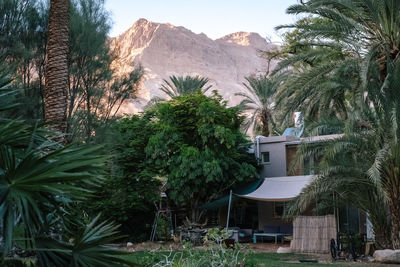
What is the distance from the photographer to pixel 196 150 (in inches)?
957

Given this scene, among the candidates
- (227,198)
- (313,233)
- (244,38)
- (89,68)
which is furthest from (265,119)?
(244,38)

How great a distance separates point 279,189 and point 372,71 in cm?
868

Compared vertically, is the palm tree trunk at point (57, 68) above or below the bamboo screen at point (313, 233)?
above

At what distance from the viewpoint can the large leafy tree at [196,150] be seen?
2405 cm

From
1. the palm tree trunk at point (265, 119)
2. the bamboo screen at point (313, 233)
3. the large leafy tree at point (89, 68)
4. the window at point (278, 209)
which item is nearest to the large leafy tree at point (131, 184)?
the large leafy tree at point (89, 68)

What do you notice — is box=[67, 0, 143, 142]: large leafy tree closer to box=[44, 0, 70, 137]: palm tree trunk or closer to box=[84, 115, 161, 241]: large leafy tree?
box=[84, 115, 161, 241]: large leafy tree

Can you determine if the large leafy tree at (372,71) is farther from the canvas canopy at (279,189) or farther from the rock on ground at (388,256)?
the canvas canopy at (279,189)

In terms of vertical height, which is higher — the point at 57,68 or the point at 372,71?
the point at 372,71

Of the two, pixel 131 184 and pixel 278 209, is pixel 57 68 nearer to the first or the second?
pixel 131 184

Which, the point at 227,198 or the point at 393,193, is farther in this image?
the point at 227,198

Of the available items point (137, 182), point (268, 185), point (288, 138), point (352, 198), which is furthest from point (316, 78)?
point (137, 182)

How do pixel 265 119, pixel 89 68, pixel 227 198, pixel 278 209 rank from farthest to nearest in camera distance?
pixel 265 119, pixel 278 209, pixel 227 198, pixel 89 68

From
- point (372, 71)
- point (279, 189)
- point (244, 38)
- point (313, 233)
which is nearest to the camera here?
point (372, 71)

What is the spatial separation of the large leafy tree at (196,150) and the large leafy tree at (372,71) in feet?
21.8
